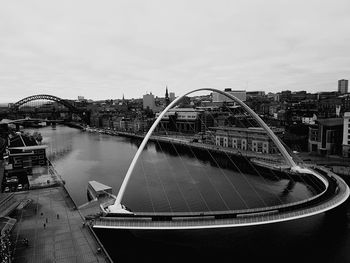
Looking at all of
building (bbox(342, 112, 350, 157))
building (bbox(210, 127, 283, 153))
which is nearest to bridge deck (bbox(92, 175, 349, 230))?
building (bbox(342, 112, 350, 157))

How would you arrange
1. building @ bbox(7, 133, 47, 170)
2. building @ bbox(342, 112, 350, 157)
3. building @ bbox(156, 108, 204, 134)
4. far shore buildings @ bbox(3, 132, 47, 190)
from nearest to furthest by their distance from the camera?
far shore buildings @ bbox(3, 132, 47, 190) < building @ bbox(7, 133, 47, 170) < building @ bbox(342, 112, 350, 157) < building @ bbox(156, 108, 204, 134)

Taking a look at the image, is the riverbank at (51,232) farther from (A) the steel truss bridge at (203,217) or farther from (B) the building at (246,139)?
(B) the building at (246,139)

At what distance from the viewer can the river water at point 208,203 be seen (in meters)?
15.2

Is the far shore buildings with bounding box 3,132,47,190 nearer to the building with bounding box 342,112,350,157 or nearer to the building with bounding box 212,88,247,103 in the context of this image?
the building with bounding box 342,112,350,157

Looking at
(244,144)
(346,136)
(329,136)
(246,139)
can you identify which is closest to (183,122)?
(244,144)

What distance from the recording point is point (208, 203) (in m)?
22.7

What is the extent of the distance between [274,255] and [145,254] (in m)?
7.12

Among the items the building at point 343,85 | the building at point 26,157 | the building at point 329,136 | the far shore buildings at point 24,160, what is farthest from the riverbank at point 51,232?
the building at point 343,85

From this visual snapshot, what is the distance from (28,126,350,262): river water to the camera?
49.9 ft

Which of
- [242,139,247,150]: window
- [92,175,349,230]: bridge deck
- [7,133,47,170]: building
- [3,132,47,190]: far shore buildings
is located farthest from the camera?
[242,139,247,150]: window

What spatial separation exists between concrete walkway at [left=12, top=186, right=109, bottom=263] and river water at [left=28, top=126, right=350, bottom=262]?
6.01 ft

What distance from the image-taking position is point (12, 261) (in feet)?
42.4

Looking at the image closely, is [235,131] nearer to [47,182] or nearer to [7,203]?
[47,182]

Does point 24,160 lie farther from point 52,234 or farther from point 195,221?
point 195,221
